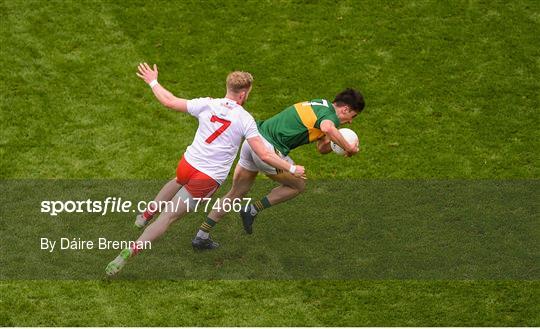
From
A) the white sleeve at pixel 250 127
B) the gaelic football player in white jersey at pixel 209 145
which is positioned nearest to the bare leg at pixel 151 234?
the gaelic football player in white jersey at pixel 209 145

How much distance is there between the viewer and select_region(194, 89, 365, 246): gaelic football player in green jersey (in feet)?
42.5

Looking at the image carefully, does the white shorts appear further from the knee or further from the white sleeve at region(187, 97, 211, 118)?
the white sleeve at region(187, 97, 211, 118)

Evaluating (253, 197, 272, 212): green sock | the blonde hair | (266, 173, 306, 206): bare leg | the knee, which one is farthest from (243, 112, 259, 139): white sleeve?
(253, 197, 272, 212): green sock

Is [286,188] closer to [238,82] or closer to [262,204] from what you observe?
[262,204]

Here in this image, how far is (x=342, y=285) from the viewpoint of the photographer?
13.2m

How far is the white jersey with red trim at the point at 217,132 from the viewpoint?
12469mm

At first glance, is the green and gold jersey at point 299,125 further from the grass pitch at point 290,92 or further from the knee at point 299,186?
the grass pitch at point 290,92

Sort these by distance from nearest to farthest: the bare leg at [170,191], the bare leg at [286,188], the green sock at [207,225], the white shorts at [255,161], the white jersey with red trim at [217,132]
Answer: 1. the white jersey with red trim at [217,132]
2. the white shorts at [255,161]
3. the bare leg at [170,191]
4. the bare leg at [286,188]
5. the green sock at [207,225]

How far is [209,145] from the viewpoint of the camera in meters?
12.6

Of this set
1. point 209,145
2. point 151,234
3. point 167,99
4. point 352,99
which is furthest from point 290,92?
point 151,234

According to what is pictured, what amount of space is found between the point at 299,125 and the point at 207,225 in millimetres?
1788

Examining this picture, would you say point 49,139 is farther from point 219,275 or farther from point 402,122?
point 402,122

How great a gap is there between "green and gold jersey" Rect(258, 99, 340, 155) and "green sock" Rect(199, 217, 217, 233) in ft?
4.25

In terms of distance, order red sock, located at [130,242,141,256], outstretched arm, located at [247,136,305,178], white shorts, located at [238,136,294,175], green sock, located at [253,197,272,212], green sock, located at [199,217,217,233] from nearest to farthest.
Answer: outstretched arm, located at [247,136,305,178] → red sock, located at [130,242,141,256] → white shorts, located at [238,136,294,175] → green sock, located at [199,217,217,233] → green sock, located at [253,197,272,212]
